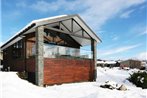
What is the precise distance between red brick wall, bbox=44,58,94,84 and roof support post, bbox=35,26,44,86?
1.71ft

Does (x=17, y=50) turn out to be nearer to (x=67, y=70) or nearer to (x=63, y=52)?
(x=63, y=52)

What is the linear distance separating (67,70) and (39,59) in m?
3.82

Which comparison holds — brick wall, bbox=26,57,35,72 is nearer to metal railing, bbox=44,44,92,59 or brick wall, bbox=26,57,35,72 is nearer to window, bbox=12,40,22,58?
metal railing, bbox=44,44,92,59

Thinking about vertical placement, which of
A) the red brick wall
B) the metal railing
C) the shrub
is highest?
the metal railing

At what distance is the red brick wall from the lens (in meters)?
18.5

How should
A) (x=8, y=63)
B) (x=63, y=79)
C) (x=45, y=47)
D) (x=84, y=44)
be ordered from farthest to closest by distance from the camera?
1. (x=84, y=44)
2. (x=8, y=63)
3. (x=63, y=79)
4. (x=45, y=47)

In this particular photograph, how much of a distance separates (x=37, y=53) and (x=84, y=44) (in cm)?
1081

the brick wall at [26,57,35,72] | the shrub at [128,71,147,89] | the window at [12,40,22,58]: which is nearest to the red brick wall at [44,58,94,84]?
the brick wall at [26,57,35,72]

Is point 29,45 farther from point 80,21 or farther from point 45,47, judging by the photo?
point 80,21

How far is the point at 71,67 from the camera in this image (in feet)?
69.6

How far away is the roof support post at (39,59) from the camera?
1753 cm

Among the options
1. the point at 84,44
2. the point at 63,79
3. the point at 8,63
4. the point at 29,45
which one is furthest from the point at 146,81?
the point at 8,63

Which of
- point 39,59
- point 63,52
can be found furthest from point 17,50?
point 39,59

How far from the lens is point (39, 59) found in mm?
17672
